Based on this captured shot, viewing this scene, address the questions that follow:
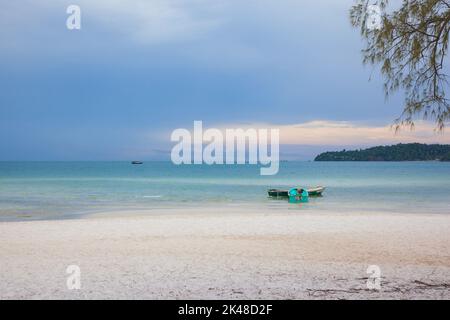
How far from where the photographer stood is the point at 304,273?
9367mm

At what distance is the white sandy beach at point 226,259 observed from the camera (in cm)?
805

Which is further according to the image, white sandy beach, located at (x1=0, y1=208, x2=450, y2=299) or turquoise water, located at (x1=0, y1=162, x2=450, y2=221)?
turquoise water, located at (x1=0, y1=162, x2=450, y2=221)

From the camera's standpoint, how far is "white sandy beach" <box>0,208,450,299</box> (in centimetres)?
805

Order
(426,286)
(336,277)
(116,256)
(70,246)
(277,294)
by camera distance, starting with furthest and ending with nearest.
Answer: (70,246) < (116,256) < (336,277) < (426,286) < (277,294)

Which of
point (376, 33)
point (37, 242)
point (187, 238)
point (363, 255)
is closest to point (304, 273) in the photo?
point (363, 255)

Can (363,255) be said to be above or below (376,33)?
below

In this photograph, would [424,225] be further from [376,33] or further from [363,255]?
[376,33]

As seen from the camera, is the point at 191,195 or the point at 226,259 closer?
the point at 226,259

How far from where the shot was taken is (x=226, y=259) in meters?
10.8

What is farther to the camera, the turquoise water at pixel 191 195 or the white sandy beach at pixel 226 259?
the turquoise water at pixel 191 195

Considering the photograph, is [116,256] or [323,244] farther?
[323,244]

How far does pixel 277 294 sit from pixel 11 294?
4.04 m
